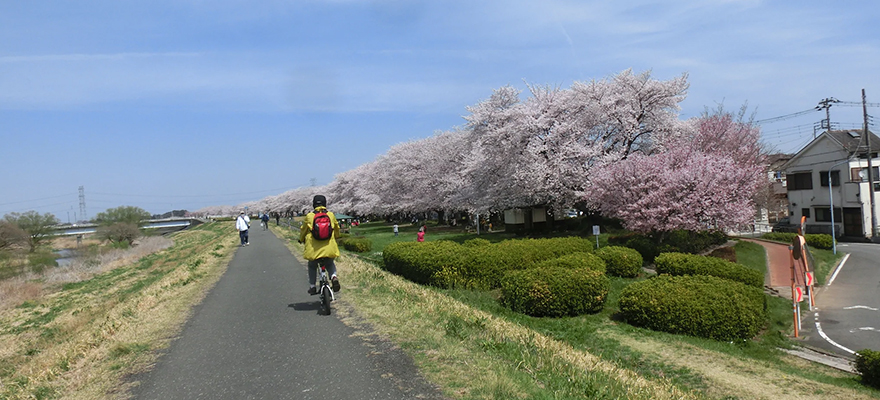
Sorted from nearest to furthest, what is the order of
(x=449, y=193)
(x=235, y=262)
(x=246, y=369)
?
(x=246, y=369) < (x=235, y=262) < (x=449, y=193)

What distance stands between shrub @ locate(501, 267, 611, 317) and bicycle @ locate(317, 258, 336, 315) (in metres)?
4.65

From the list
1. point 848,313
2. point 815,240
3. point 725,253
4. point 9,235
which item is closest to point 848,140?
point 815,240

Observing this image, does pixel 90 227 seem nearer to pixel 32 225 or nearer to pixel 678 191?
pixel 32 225

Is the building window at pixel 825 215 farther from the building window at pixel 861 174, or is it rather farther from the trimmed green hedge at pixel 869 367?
the trimmed green hedge at pixel 869 367

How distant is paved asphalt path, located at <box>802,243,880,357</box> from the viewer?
12.0 m

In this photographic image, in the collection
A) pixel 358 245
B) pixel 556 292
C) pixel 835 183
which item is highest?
pixel 835 183

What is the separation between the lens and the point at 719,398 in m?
6.60

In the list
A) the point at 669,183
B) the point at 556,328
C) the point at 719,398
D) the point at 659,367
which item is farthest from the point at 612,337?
the point at 669,183

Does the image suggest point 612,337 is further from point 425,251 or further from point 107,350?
point 107,350

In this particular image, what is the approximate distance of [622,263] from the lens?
17.3 metres

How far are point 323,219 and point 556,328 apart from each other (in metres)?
4.95

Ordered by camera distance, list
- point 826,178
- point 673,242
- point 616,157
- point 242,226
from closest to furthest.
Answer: point 673,242 < point 242,226 < point 616,157 < point 826,178

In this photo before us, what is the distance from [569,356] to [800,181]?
153 feet

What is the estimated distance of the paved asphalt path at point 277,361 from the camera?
4699mm
